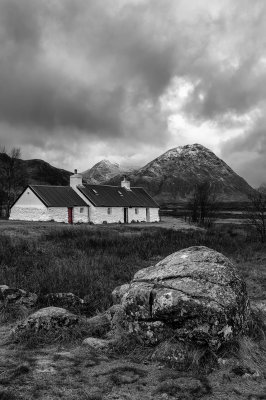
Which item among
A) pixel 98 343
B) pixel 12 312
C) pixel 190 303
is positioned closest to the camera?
pixel 190 303

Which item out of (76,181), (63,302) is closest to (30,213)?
(76,181)

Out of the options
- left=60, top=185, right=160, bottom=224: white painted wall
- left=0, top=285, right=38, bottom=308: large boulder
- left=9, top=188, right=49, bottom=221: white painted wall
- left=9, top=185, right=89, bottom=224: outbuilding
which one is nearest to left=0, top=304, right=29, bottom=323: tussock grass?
left=0, top=285, right=38, bottom=308: large boulder

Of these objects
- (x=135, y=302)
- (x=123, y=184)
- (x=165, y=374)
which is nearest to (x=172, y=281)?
(x=135, y=302)

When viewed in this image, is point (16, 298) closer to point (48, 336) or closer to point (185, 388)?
point (48, 336)

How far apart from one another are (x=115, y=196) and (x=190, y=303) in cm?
4565

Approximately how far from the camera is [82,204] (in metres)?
46.0

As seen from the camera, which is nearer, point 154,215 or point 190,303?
point 190,303

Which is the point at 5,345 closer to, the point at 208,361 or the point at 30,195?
the point at 208,361

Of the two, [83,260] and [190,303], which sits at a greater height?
[190,303]

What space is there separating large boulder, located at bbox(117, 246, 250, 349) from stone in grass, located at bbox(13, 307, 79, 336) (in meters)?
1.07

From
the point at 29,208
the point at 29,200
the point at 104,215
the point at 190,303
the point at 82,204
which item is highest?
the point at 29,200

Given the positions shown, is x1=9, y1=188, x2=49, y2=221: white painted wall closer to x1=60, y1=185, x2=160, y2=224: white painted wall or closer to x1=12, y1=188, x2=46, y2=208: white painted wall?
x1=12, y1=188, x2=46, y2=208: white painted wall

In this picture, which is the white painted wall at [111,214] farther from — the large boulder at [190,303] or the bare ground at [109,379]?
the bare ground at [109,379]

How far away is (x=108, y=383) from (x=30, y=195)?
133ft
